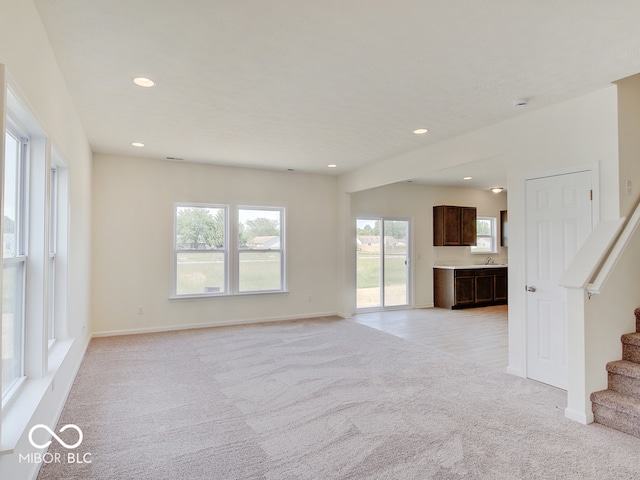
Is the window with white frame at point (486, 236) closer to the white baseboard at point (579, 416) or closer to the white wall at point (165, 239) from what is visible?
the white wall at point (165, 239)

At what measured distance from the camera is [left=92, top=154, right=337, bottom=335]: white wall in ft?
18.5

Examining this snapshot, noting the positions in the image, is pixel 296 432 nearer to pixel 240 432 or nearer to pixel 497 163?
pixel 240 432

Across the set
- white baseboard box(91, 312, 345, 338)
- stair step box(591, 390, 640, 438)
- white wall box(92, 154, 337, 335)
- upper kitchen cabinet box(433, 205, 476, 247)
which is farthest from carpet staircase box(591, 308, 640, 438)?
upper kitchen cabinet box(433, 205, 476, 247)

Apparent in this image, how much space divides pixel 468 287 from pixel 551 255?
465 centimetres

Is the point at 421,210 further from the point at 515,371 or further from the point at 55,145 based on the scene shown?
the point at 55,145

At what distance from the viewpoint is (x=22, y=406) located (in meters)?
2.16

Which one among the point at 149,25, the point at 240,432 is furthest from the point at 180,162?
the point at 240,432

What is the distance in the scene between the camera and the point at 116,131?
4.50 m

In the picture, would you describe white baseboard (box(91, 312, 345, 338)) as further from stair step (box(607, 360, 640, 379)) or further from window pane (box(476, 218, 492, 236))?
stair step (box(607, 360, 640, 379))

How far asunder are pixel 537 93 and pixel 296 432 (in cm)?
340

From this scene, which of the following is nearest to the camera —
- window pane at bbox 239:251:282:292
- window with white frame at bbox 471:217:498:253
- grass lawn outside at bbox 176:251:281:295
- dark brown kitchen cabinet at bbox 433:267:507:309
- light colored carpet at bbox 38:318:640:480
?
light colored carpet at bbox 38:318:640:480

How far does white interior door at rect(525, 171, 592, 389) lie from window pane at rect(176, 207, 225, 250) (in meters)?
4.54

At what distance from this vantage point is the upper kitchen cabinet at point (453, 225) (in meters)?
8.34

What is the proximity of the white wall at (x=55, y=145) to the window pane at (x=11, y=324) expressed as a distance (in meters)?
0.22
